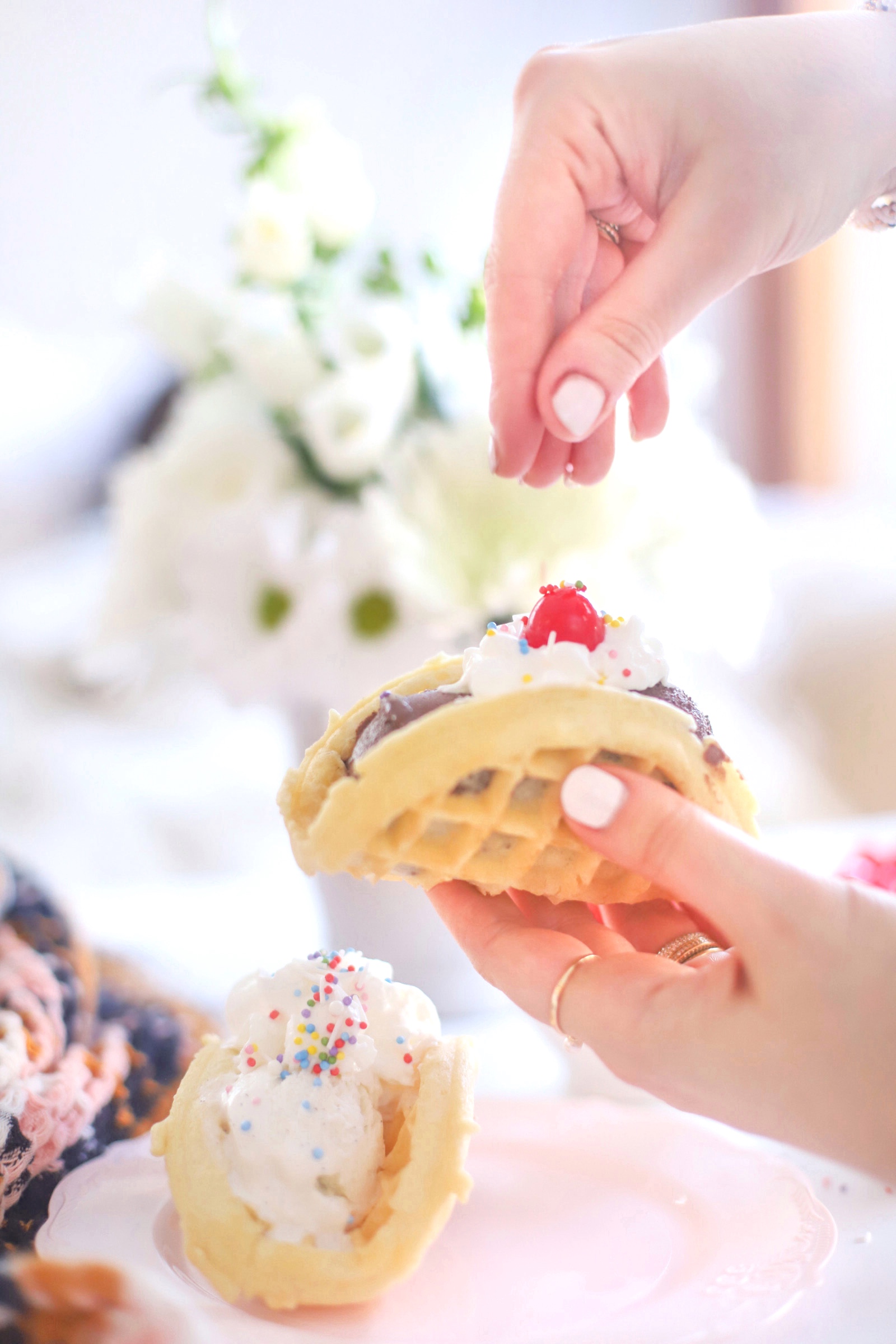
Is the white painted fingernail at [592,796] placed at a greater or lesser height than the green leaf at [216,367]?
lesser

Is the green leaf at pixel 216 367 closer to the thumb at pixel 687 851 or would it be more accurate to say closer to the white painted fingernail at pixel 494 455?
the white painted fingernail at pixel 494 455

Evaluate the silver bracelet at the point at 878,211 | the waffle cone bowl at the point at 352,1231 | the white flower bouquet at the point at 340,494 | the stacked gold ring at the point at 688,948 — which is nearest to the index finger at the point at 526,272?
the white flower bouquet at the point at 340,494

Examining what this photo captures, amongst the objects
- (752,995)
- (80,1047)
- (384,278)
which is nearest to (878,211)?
(384,278)

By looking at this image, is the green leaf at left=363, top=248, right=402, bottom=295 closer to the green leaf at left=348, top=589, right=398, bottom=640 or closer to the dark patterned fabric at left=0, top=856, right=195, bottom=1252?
the green leaf at left=348, top=589, right=398, bottom=640

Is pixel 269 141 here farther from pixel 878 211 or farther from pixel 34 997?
pixel 34 997

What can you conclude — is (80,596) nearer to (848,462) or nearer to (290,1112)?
(290,1112)

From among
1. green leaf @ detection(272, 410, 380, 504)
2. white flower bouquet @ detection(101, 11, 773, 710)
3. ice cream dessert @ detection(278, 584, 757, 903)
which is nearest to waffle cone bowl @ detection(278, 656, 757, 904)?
ice cream dessert @ detection(278, 584, 757, 903)

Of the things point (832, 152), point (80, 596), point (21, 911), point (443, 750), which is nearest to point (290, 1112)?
point (443, 750)

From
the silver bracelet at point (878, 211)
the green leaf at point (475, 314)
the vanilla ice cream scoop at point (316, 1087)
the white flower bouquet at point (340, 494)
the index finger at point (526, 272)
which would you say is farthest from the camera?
the green leaf at point (475, 314)
